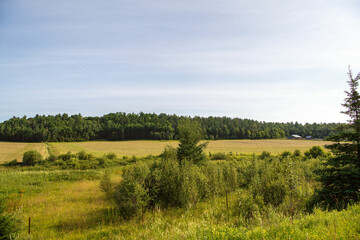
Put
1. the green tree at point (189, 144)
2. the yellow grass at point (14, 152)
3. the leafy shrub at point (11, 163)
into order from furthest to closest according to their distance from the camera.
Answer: the yellow grass at point (14, 152), the leafy shrub at point (11, 163), the green tree at point (189, 144)

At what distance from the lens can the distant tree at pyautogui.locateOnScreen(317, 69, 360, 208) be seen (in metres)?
9.72

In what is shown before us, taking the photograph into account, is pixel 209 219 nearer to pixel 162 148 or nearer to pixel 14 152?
Answer: pixel 162 148

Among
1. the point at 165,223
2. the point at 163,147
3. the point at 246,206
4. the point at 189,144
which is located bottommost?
the point at 163,147

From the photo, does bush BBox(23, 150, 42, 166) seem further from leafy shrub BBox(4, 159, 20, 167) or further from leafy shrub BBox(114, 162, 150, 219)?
leafy shrub BBox(114, 162, 150, 219)

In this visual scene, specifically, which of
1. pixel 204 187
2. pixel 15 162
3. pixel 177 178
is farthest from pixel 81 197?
pixel 15 162

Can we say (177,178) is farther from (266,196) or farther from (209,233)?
(209,233)

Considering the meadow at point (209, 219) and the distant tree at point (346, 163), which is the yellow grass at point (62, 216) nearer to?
the meadow at point (209, 219)

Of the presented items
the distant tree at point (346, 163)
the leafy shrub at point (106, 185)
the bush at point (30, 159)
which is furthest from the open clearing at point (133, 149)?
the distant tree at point (346, 163)

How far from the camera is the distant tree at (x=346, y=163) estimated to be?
972 cm

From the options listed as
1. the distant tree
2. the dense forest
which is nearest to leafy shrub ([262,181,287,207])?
the distant tree

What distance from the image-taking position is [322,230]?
5.11 metres

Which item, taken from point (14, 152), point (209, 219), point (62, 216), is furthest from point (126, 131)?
point (209, 219)

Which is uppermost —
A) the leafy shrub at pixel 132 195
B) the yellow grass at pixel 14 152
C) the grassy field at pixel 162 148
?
the leafy shrub at pixel 132 195

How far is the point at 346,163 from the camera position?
33.0ft
